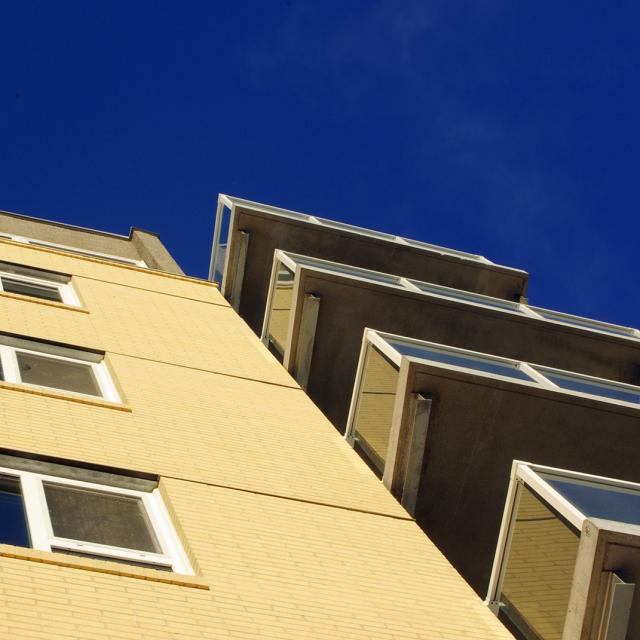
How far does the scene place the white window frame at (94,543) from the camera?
7.26 meters

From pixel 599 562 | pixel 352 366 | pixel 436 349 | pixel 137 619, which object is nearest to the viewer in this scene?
pixel 137 619

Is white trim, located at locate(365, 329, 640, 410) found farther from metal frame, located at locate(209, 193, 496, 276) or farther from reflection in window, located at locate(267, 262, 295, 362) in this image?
metal frame, located at locate(209, 193, 496, 276)

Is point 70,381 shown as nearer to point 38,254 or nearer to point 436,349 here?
point 436,349

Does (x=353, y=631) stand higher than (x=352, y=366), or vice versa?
(x=352, y=366)

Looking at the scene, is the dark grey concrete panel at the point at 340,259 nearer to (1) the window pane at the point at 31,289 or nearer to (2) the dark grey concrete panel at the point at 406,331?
(1) the window pane at the point at 31,289

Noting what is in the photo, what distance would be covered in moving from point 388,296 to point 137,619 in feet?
29.7

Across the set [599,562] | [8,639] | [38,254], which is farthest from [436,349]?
[38,254]

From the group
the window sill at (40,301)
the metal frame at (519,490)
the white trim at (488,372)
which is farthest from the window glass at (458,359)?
the window sill at (40,301)

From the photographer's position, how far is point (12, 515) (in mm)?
7477

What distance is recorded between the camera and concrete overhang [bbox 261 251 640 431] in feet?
46.8

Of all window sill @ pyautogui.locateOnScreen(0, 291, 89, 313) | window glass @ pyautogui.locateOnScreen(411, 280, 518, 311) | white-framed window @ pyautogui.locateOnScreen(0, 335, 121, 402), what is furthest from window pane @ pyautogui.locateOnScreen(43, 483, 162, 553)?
window glass @ pyautogui.locateOnScreen(411, 280, 518, 311)

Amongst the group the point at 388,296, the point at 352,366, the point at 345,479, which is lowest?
the point at 345,479

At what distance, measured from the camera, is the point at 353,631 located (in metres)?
7.16

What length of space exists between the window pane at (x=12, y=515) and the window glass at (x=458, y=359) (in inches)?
200
